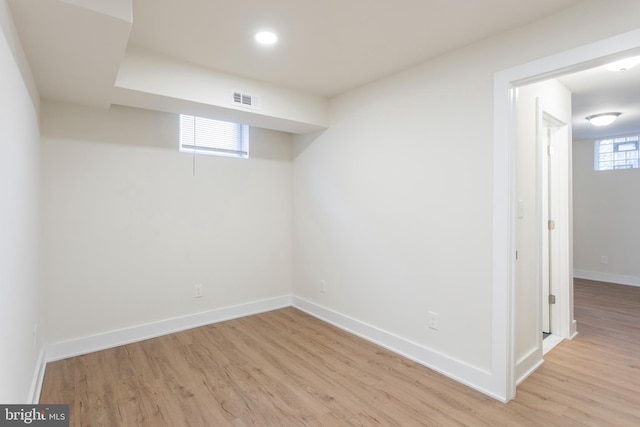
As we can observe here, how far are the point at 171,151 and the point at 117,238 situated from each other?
3.28ft

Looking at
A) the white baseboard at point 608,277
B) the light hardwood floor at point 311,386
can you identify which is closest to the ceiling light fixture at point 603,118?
the light hardwood floor at point 311,386

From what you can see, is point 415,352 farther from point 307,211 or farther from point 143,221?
point 143,221

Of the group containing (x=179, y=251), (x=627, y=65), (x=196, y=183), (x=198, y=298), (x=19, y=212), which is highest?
(x=627, y=65)

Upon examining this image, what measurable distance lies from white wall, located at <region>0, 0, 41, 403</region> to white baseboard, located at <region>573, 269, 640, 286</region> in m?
7.69

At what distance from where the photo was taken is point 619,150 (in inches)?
225

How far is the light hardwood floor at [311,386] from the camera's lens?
6.81 ft

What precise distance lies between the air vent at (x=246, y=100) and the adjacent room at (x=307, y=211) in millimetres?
29

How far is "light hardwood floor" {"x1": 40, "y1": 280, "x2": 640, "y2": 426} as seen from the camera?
207cm

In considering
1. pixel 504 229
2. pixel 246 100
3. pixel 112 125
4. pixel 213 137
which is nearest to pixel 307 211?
pixel 213 137

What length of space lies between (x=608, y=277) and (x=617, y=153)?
217 cm

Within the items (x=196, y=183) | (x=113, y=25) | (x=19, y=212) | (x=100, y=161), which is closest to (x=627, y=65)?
(x=113, y=25)

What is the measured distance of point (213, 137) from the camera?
3686 millimetres

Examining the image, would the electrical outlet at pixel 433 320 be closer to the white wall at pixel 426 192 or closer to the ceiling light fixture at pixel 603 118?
the white wall at pixel 426 192

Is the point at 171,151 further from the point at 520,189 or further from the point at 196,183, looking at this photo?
the point at 520,189
